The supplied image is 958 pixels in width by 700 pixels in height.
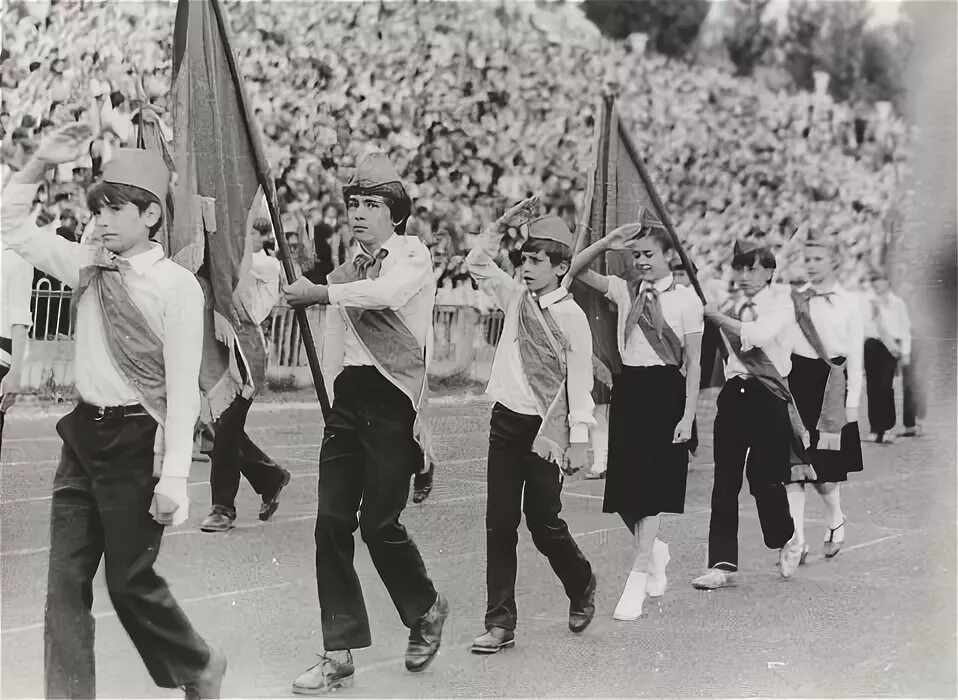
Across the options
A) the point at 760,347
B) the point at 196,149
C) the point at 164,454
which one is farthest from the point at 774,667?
the point at 196,149

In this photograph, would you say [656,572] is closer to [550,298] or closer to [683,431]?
[683,431]

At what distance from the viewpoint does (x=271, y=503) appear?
5980 mm

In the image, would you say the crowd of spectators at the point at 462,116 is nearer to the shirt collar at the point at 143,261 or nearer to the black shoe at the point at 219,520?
the shirt collar at the point at 143,261

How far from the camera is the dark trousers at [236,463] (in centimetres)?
590

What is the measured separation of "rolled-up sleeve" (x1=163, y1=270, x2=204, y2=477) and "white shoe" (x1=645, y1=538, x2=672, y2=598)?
7.86ft

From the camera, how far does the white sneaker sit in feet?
20.6

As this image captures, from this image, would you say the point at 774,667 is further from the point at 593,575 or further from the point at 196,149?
the point at 196,149

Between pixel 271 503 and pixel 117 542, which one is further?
pixel 271 503

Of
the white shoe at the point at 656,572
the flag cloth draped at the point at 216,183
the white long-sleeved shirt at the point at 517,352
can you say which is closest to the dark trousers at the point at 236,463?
the flag cloth draped at the point at 216,183

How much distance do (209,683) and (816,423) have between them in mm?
3350

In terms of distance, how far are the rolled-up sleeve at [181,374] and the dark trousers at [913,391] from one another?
364 cm

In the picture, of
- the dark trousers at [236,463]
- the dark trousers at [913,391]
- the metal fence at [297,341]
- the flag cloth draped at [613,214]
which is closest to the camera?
the metal fence at [297,341]

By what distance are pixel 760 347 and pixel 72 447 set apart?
11.1ft

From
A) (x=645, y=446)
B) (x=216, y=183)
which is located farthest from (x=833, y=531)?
(x=216, y=183)
